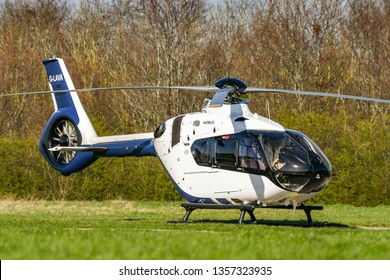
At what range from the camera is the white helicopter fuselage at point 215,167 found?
863 inches

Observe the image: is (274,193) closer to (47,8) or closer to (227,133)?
(227,133)

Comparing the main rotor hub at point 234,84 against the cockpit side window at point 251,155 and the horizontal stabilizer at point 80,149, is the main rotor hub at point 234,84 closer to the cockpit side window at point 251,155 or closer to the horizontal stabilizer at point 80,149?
the cockpit side window at point 251,155

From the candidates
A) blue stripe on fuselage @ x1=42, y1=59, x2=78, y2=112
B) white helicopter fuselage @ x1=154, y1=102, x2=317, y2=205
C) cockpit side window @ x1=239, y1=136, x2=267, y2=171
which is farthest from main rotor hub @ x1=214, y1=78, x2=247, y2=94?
blue stripe on fuselage @ x1=42, y1=59, x2=78, y2=112

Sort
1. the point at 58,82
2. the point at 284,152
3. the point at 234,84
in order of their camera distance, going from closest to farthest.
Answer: the point at 284,152 → the point at 234,84 → the point at 58,82

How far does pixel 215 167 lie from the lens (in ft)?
73.5

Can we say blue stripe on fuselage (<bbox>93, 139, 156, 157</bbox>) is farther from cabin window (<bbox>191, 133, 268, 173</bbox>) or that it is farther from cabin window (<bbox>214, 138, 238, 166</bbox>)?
cabin window (<bbox>214, 138, 238, 166</bbox>)

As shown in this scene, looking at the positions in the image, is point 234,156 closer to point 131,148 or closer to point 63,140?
point 131,148

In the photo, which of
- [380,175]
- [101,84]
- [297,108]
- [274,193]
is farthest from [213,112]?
[101,84]

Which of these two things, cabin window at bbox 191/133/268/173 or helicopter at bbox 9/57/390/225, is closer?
helicopter at bbox 9/57/390/225

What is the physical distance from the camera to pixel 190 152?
22891mm

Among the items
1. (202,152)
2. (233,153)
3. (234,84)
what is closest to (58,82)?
(202,152)

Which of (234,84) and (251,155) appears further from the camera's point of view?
(234,84)

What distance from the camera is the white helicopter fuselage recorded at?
21.9m

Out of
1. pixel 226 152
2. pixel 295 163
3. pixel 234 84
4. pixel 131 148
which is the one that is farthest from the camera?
pixel 131 148
